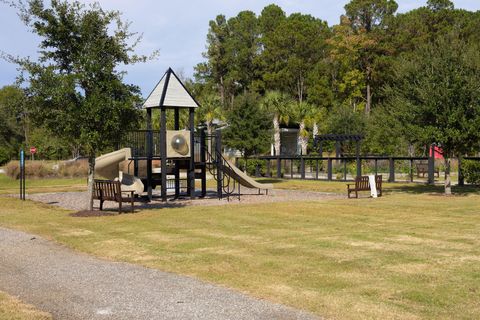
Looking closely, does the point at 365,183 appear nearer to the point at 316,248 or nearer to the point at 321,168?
the point at 316,248

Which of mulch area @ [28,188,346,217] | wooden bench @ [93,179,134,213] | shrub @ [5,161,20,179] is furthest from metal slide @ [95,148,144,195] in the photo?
shrub @ [5,161,20,179]

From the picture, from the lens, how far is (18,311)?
6.38m

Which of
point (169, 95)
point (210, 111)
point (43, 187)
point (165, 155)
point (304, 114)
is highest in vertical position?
point (210, 111)

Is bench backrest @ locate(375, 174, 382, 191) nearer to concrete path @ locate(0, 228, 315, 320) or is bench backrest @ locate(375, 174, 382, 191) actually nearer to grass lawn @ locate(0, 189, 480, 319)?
grass lawn @ locate(0, 189, 480, 319)

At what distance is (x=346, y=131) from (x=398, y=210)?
112 ft

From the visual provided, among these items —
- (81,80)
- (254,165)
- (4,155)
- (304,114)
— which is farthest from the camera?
(4,155)

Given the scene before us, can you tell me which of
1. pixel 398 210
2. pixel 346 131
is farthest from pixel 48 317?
pixel 346 131

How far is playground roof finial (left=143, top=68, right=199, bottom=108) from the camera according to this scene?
927 inches

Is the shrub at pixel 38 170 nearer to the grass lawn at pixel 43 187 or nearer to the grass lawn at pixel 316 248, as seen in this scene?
the grass lawn at pixel 43 187

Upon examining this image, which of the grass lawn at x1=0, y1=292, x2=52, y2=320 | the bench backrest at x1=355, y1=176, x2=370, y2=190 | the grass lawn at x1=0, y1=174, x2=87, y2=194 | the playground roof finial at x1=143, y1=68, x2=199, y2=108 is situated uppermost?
the playground roof finial at x1=143, y1=68, x2=199, y2=108

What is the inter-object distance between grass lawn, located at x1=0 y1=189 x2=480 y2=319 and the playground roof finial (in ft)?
20.3

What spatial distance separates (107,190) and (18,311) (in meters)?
12.1

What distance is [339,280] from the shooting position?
25.8 ft

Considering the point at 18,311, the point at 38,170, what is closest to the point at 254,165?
the point at 38,170
